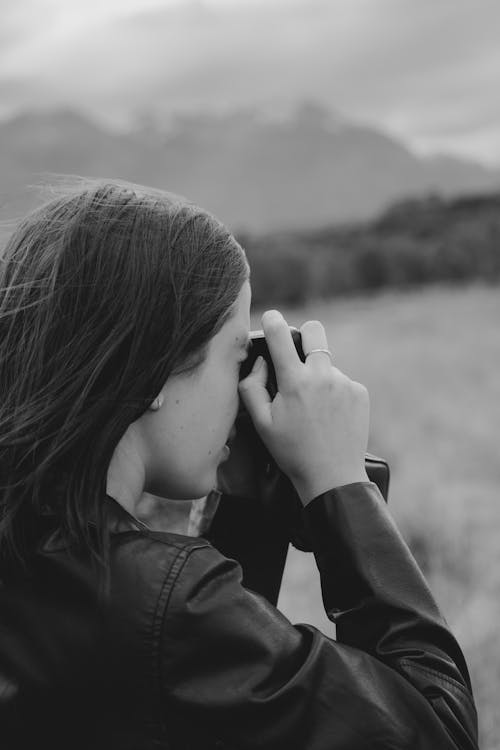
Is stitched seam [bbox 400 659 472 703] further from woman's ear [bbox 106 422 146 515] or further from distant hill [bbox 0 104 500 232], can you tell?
distant hill [bbox 0 104 500 232]

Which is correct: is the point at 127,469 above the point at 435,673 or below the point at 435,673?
above

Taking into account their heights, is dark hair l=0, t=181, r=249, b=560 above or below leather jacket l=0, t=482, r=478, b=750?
above

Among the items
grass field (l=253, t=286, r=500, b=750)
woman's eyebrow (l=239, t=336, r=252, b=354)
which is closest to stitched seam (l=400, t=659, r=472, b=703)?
woman's eyebrow (l=239, t=336, r=252, b=354)

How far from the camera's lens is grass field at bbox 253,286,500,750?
11.1ft

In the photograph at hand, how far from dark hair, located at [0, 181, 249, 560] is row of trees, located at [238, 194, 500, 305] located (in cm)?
1677

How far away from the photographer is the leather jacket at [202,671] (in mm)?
984

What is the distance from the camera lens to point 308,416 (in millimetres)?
1261

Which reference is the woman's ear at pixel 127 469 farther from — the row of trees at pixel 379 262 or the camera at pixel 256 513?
the row of trees at pixel 379 262

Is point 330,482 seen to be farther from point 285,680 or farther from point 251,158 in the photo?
point 251,158

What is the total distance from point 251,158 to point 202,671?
12727 cm

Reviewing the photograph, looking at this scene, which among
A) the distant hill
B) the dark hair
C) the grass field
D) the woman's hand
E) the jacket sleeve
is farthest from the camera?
the distant hill

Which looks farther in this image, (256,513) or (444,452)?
(444,452)

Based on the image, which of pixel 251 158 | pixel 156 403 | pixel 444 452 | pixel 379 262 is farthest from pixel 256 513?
pixel 251 158

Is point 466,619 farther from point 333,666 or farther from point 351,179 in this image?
point 351,179
